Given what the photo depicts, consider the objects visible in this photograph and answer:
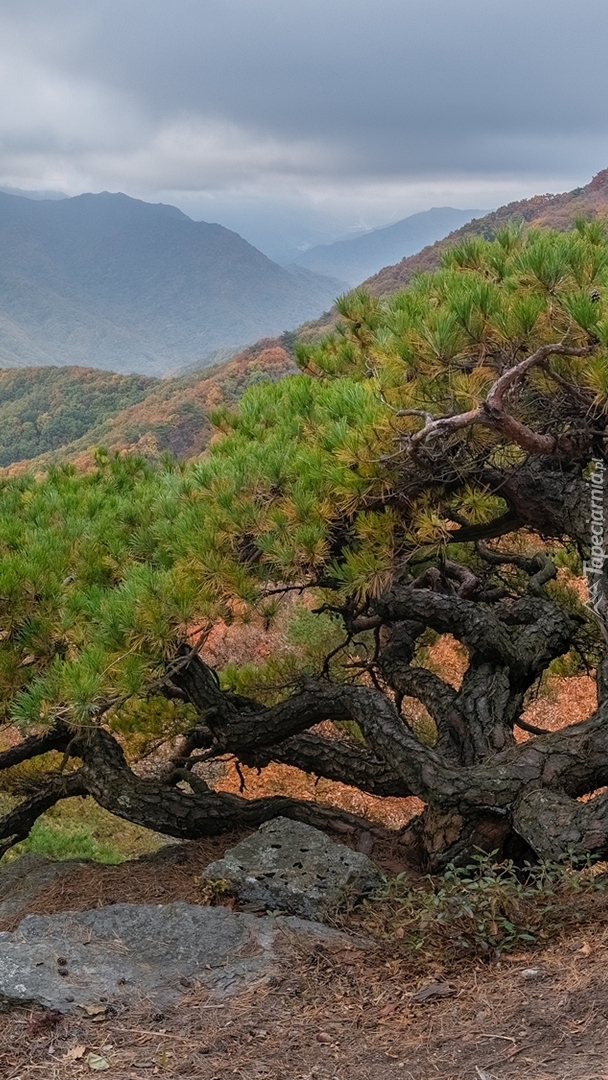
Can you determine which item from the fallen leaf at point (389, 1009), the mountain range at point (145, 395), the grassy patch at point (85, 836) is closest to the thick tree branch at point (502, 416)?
the fallen leaf at point (389, 1009)

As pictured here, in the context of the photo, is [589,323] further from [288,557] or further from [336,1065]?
[336,1065]

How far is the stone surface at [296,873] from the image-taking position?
9.95 feet

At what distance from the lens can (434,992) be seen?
2.36m

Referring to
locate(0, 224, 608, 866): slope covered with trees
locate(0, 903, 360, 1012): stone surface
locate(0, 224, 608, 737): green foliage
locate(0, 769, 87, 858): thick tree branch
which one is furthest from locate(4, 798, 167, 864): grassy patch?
locate(0, 224, 608, 737): green foliage

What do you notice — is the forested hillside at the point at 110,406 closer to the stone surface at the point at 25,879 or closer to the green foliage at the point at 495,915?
the stone surface at the point at 25,879

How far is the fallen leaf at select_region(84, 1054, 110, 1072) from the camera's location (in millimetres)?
2104

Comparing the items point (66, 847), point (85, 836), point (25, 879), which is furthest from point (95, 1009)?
point (85, 836)

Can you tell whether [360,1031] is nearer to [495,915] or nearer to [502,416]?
[495,915]

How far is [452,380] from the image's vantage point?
107 inches

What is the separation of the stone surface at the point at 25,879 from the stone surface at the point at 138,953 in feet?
2.78

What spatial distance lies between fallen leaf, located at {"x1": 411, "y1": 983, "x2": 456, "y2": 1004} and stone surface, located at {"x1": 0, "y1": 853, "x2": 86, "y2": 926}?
73.6 inches

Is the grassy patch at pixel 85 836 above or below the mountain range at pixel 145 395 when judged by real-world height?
below

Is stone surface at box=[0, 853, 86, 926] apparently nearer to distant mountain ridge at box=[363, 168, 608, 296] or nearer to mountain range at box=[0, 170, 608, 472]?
mountain range at box=[0, 170, 608, 472]

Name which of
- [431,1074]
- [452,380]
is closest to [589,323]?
[452,380]
